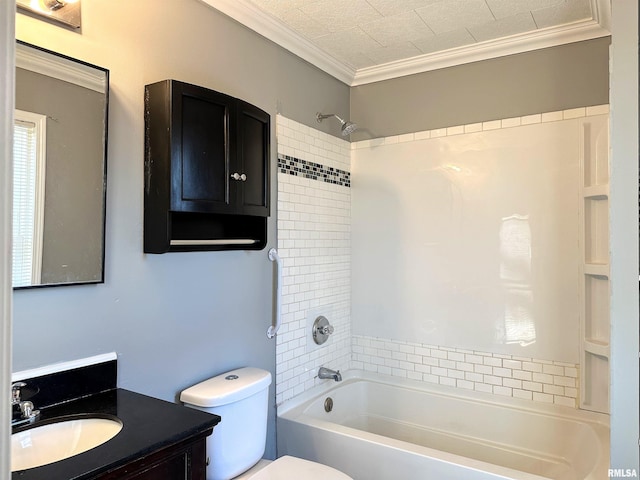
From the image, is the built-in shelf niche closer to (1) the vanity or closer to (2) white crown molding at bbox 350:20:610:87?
(2) white crown molding at bbox 350:20:610:87

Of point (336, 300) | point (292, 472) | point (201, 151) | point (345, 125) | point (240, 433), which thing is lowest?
point (292, 472)

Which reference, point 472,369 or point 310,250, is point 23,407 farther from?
point 472,369

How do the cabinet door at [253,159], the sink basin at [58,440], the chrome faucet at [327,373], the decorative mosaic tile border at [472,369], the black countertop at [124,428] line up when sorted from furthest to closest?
the chrome faucet at [327,373] < the decorative mosaic tile border at [472,369] < the cabinet door at [253,159] < the sink basin at [58,440] < the black countertop at [124,428]

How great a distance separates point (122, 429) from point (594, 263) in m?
2.34

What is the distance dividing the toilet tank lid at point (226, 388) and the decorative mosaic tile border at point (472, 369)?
1.22 m

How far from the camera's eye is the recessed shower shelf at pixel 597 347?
2346mm

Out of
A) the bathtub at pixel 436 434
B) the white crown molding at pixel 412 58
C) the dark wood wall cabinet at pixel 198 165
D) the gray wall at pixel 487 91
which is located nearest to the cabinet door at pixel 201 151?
the dark wood wall cabinet at pixel 198 165

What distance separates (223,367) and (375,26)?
192 centimetres

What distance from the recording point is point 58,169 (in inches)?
60.7

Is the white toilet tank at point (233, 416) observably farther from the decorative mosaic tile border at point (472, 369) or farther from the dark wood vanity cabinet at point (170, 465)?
the decorative mosaic tile border at point (472, 369)

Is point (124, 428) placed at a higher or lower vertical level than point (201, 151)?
lower

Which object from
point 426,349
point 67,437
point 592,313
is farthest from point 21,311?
point 592,313

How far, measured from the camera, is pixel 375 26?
8.19 ft

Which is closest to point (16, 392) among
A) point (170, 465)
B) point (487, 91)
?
point (170, 465)
